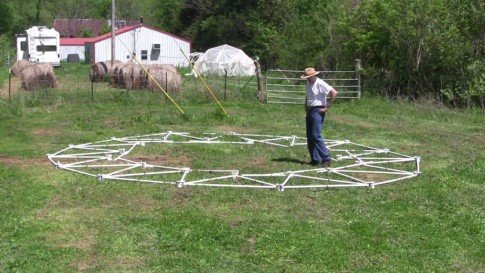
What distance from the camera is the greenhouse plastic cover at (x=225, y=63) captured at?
3966cm

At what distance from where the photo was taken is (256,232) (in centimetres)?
803

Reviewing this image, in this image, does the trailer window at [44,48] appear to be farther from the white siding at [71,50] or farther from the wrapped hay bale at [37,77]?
the wrapped hay bale at [37,77]

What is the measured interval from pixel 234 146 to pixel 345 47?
12.7 m

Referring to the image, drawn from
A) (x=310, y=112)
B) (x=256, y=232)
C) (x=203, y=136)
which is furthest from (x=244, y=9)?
(x=256, y=232)

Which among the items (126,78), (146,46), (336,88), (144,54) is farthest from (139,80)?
(144,54)

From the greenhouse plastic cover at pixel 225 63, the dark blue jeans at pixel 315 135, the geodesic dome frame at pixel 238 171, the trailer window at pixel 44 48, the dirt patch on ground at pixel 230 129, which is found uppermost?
the trailer window at pixel 44 48

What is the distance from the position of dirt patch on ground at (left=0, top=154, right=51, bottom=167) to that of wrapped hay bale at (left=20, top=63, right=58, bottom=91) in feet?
41.9

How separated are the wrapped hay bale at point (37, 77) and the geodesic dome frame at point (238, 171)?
1178 centimetres

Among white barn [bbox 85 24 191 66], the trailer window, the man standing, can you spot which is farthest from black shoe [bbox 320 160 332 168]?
the trailer window

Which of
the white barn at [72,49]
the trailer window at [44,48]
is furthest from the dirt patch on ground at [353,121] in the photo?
the white barn at [72,49]

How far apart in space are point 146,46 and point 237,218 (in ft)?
142

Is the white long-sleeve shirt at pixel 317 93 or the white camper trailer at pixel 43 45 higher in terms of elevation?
the white camper trailer at pixel 43 45

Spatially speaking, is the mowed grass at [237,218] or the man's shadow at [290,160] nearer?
the mowed grass at [237,218]

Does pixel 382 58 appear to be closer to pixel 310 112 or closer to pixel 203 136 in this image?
pixel 203 136
